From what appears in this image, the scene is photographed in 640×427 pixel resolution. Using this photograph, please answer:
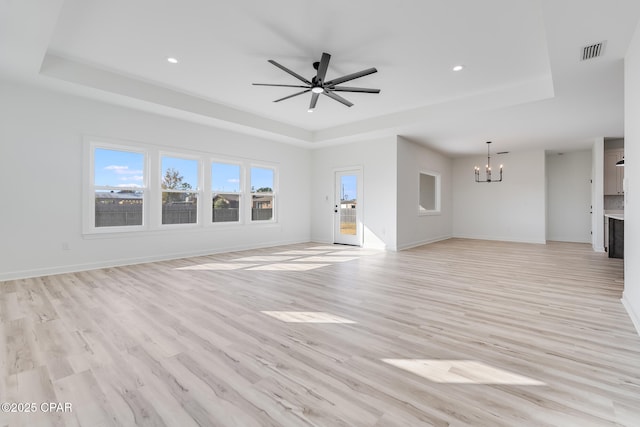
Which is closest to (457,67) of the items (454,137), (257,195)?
(454,137)

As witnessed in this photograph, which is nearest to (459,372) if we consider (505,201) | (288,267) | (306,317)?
(306,317)

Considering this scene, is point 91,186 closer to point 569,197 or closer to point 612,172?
point 612,172

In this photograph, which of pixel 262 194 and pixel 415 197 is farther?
pixel 415 197

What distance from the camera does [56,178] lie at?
4.38 metres

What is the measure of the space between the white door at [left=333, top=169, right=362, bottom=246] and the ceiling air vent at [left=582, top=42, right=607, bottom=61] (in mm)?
4634

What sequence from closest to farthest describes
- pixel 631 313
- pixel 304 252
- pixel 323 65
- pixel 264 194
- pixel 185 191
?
pixel 631 313, pixel 323 65, pixel 185 191, pixel 304 252, pixel 264 194

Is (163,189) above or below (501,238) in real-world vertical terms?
above

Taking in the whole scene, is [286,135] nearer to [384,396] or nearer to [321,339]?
[321,339]

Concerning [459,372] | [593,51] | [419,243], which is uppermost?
Answer: [593,51]

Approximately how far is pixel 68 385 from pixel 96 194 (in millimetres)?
4044

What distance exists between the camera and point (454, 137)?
679 cm

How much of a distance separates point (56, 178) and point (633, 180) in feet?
23.0

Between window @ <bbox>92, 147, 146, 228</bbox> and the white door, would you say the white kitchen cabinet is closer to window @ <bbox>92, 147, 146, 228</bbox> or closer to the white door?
the white door

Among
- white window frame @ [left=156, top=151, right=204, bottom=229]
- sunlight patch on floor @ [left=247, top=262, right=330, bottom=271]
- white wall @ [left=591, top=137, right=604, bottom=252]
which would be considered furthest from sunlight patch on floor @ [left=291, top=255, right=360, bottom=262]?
white wall @ [left=591, top=137, right=604, bottom=252]
